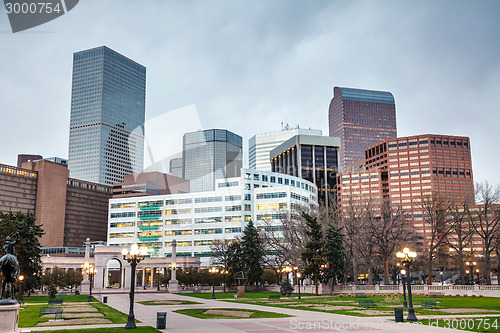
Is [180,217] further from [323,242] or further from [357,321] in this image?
[357,321]

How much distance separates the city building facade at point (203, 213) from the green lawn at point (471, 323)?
335ft

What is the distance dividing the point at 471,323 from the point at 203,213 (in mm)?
121012

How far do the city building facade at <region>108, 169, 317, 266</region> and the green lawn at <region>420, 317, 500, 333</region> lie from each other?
4025 inches

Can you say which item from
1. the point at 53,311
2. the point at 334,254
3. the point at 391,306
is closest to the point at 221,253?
the point at 334,254

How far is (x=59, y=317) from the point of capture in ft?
102

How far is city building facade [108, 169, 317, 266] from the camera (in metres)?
138

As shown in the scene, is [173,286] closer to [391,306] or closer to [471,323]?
[391,306]

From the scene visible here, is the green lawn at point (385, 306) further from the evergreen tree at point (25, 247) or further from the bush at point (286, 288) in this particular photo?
the evergreen tree at point (25, 247)

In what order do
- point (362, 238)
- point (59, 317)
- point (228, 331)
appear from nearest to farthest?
point (228, 331)
point (59, 317)
point (362, 238)

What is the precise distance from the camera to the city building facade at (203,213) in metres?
138

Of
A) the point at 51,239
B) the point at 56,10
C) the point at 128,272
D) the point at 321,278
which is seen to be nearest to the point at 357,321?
the point at 56,10

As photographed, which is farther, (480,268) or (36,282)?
(480,268)

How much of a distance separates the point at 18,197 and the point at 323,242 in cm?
16509

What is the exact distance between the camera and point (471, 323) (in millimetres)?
25641
